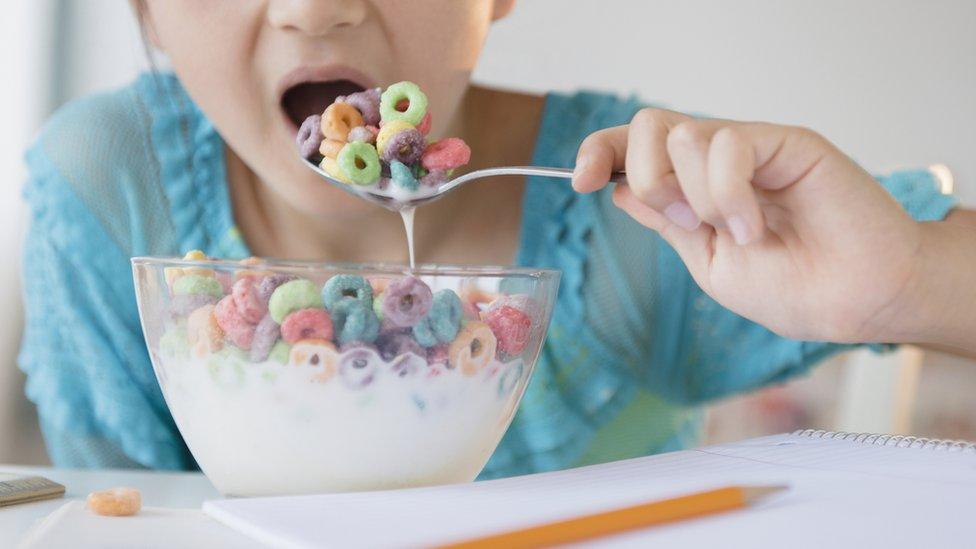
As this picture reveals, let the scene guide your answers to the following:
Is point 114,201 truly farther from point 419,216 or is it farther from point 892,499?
point 892,499

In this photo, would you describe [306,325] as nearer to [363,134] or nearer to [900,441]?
[363,134]

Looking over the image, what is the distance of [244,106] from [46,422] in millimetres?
422

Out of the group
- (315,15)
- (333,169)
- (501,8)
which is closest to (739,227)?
(333,169)

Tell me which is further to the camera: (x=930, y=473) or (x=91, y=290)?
(x=91, y=290)

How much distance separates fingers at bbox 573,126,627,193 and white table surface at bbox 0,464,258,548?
0.28 m

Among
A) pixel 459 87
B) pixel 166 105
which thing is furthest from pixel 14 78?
pixel 459 87

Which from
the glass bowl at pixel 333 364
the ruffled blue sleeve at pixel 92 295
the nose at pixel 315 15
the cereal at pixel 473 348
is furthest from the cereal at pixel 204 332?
the ruffled blue sleeve at pixel 92 295

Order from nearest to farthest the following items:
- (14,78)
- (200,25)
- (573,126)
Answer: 1. (200,25)
2. (573,126)
3. (14,78)

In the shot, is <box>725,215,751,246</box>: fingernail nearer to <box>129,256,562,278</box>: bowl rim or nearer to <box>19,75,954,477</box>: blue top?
<box>129,256,562,278</box>: bowl rim

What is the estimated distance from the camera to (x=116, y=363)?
1.02 meters

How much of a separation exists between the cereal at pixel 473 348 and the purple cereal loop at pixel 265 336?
0.28 feet

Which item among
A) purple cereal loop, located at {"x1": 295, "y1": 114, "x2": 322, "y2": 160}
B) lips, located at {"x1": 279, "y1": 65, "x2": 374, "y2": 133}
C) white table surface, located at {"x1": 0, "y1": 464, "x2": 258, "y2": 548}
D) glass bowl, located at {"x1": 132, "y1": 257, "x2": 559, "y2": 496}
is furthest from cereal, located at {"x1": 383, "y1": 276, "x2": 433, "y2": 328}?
lips, located at {"x1": 279, "y1": 65, "x2": 374, "y2": 133}

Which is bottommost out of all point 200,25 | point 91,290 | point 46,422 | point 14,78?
point 46,422

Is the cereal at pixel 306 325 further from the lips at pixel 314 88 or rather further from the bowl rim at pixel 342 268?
the lips at pixel 314 88
